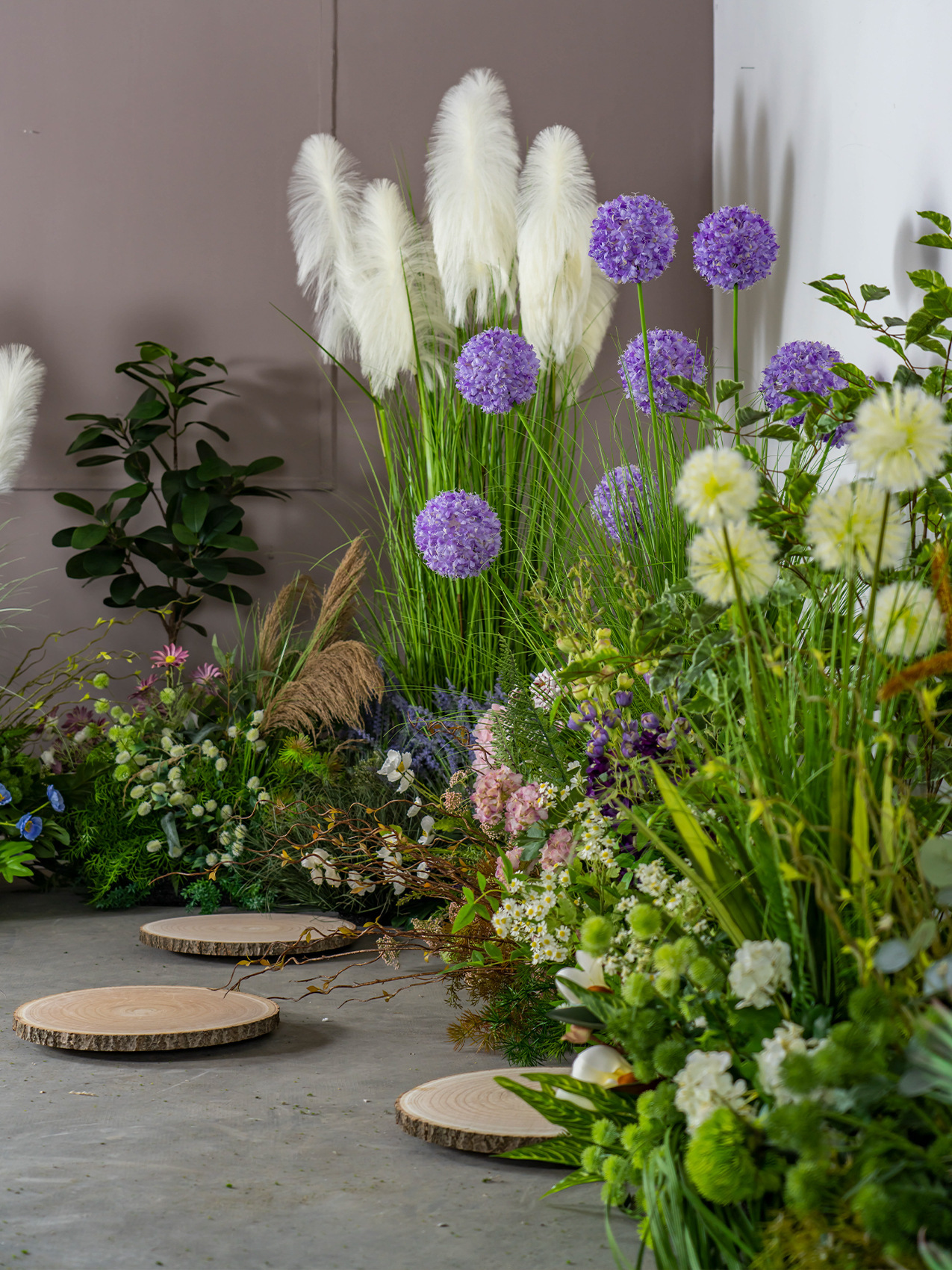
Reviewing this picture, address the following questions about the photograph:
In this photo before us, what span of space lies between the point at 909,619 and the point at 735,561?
154mm

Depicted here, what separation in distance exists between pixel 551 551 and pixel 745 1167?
1.87 meters

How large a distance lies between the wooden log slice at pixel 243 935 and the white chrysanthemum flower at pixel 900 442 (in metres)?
1.40

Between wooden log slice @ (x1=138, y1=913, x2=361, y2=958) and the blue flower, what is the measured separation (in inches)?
14.9

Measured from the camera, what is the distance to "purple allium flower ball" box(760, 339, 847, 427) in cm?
190

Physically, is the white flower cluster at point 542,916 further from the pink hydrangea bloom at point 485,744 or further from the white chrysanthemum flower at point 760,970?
the white chrysanthemum flower at point 760,970

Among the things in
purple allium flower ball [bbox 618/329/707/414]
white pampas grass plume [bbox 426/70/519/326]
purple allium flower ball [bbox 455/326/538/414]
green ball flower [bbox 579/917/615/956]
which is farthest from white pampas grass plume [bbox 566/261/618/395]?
green ball flower [bbox 579/917/615/956]

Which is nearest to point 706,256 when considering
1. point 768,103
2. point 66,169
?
point 768,103

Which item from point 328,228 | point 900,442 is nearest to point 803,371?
point 900,442

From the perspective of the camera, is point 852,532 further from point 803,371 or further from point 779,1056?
point 803,371

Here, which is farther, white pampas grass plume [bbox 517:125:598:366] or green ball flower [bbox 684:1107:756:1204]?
white pampas grass plume [bbox 517:125:598:366]

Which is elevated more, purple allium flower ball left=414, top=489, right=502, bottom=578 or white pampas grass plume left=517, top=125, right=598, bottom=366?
white pampas grass plume left=517, top=125, right=598, bottom=366

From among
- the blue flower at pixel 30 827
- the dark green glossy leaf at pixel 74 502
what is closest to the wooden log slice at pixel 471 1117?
the blue flower at pixel 30 827

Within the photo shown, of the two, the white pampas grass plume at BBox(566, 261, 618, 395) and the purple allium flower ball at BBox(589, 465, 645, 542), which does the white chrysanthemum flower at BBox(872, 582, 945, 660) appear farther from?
the white pampas grass plume at BBox(566, 261, 618, 395)

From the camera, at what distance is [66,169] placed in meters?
3.22
